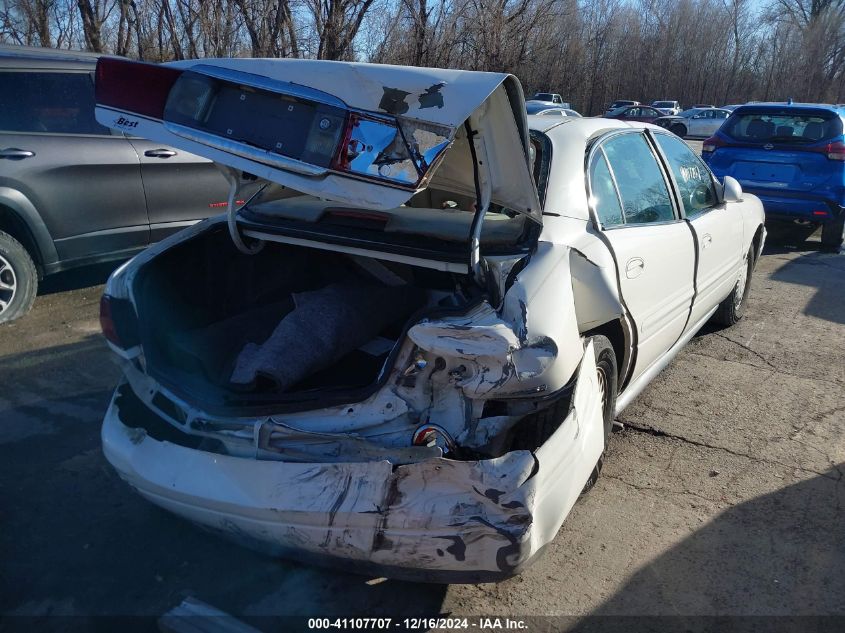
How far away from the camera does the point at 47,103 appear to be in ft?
17.5

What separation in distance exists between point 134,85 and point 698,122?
32.3 metres

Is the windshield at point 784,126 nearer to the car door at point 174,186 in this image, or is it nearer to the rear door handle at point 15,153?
the car door at point 174,186

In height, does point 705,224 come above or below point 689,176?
below

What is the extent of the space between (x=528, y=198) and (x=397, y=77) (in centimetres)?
68

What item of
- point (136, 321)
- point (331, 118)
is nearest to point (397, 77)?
point (331, 118)

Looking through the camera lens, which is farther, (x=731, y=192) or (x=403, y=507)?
(x=731, y=192)

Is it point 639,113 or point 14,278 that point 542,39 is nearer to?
point 639,113

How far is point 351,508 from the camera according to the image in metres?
2.08

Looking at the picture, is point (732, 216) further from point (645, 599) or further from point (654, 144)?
point (645, 599)

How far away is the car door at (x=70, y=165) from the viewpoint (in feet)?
16.8

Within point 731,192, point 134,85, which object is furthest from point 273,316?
point 731,192

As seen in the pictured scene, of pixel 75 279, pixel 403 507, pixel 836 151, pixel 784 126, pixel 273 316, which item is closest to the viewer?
pixel 403 507

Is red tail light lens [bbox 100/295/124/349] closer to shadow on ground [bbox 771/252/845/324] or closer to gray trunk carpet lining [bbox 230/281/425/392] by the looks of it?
gray trunk carpet lining [bbox 230/281/425/392]

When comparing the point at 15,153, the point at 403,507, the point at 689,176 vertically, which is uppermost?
the point at 689,176
